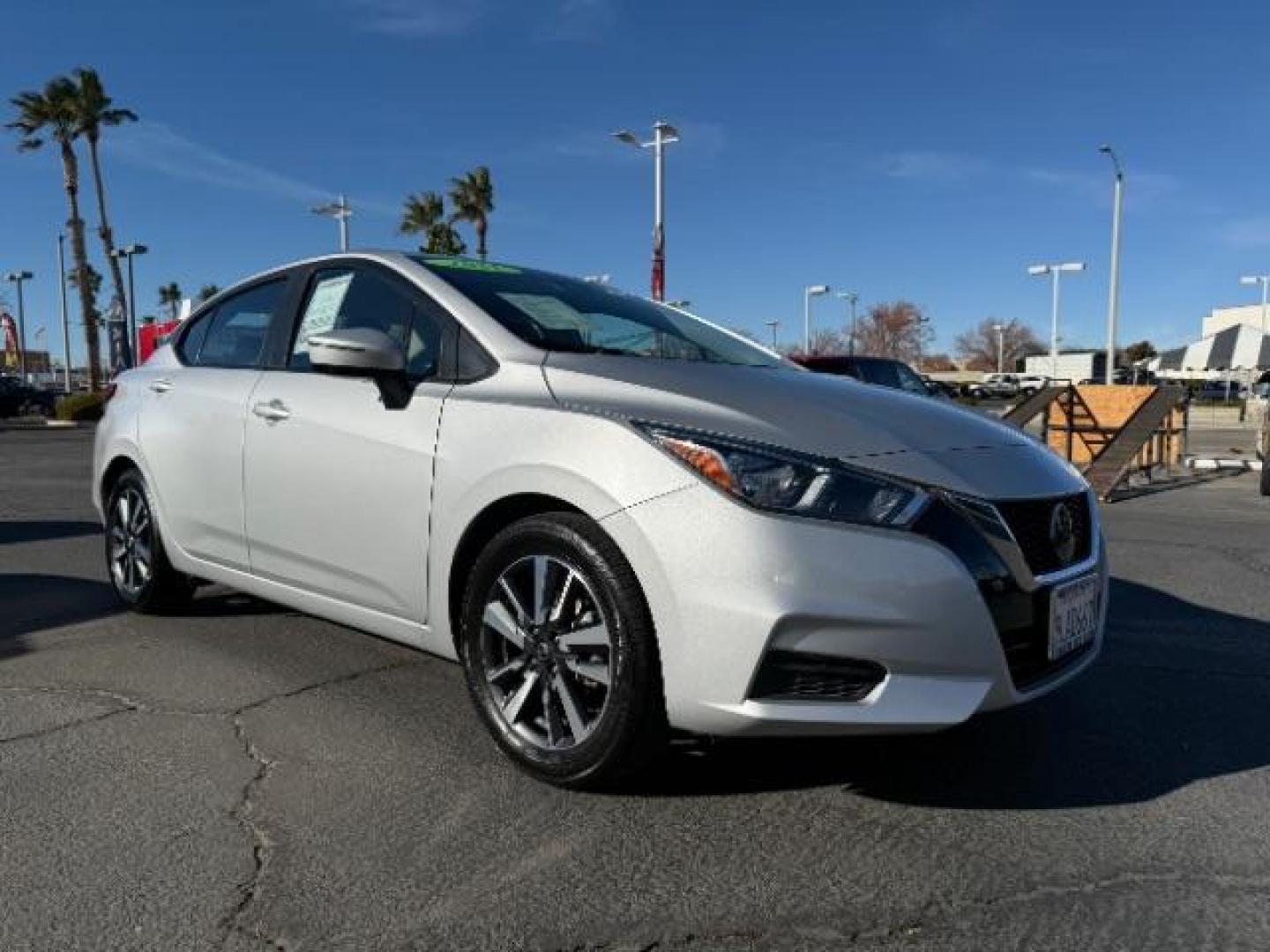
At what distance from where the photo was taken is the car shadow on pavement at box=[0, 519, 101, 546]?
752 centimetres

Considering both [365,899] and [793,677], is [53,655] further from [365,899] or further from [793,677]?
[793,677]

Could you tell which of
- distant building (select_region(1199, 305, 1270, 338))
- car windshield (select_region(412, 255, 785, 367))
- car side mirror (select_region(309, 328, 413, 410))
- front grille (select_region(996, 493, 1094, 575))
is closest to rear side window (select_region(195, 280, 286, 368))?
car windshield (select_region(412, 255, 785, 367))

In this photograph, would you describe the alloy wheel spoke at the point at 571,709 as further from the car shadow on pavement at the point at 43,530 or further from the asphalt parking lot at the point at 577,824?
the car shadow on pavement at the point at 43,530

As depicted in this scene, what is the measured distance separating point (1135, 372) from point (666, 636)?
63750mm

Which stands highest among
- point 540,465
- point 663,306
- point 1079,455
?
point 663,306

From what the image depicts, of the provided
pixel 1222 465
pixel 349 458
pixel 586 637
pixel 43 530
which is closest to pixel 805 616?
pixel 586 637

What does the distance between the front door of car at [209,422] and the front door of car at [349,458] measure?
0.46 ft

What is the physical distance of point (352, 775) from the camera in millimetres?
3090

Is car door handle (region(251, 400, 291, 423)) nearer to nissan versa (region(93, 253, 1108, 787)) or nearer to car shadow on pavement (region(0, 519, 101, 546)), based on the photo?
nissan versa (region(93, 253, 1108, 787))

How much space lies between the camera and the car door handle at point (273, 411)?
3895 millimetres

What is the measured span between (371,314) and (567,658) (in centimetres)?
163

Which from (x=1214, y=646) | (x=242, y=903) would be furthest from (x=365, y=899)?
(x=1214, y=646)

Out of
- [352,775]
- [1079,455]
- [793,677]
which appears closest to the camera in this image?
[793,677]

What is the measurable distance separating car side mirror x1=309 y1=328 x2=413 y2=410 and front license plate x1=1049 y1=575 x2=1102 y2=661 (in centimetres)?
207
